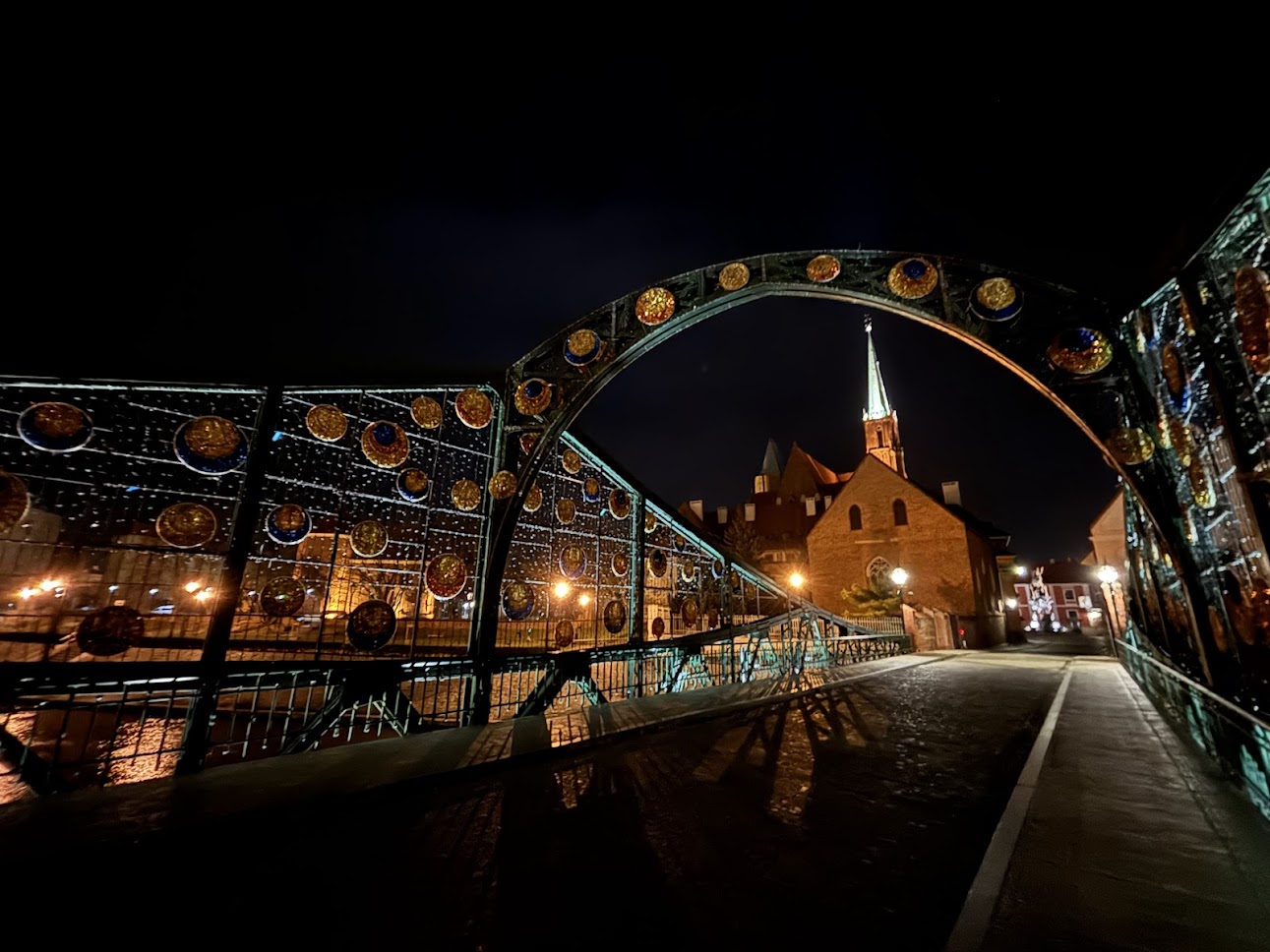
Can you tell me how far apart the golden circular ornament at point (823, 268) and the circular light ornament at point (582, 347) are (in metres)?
3.37

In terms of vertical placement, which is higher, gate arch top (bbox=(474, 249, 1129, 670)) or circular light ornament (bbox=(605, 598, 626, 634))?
gate arch top (bbox=(474, 249, 1129, 670))

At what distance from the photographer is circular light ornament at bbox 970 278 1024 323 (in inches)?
233

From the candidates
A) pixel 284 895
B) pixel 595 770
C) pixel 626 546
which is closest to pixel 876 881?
pixel 595 770

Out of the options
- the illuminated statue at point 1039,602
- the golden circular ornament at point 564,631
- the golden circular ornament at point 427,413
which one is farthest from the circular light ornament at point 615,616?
the illuminated statue at point 1039,602

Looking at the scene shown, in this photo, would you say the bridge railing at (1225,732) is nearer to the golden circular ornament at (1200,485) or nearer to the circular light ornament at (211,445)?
the golden circular ornament at (1200,485)

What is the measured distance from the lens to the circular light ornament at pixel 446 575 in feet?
24.6

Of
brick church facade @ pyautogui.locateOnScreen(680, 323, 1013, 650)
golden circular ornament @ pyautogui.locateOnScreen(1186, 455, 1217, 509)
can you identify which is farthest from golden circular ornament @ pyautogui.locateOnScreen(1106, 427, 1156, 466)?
brick church facade @ pyautogui.locateOnScreen(680, 323, 1013, 650)

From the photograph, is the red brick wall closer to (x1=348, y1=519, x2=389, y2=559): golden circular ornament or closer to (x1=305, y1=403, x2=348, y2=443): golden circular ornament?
(x1=348, y1=519, x2=389, y2=559): golden circular ornament

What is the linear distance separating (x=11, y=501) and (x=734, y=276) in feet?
28.6

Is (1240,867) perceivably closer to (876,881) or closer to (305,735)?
(876,881)

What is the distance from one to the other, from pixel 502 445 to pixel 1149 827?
7.95 m

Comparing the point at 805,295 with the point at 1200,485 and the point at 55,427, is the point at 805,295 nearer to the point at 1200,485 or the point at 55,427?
the point at 1200,485

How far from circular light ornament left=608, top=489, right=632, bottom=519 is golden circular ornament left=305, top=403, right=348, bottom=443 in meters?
5.21

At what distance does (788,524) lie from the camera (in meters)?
47.9
